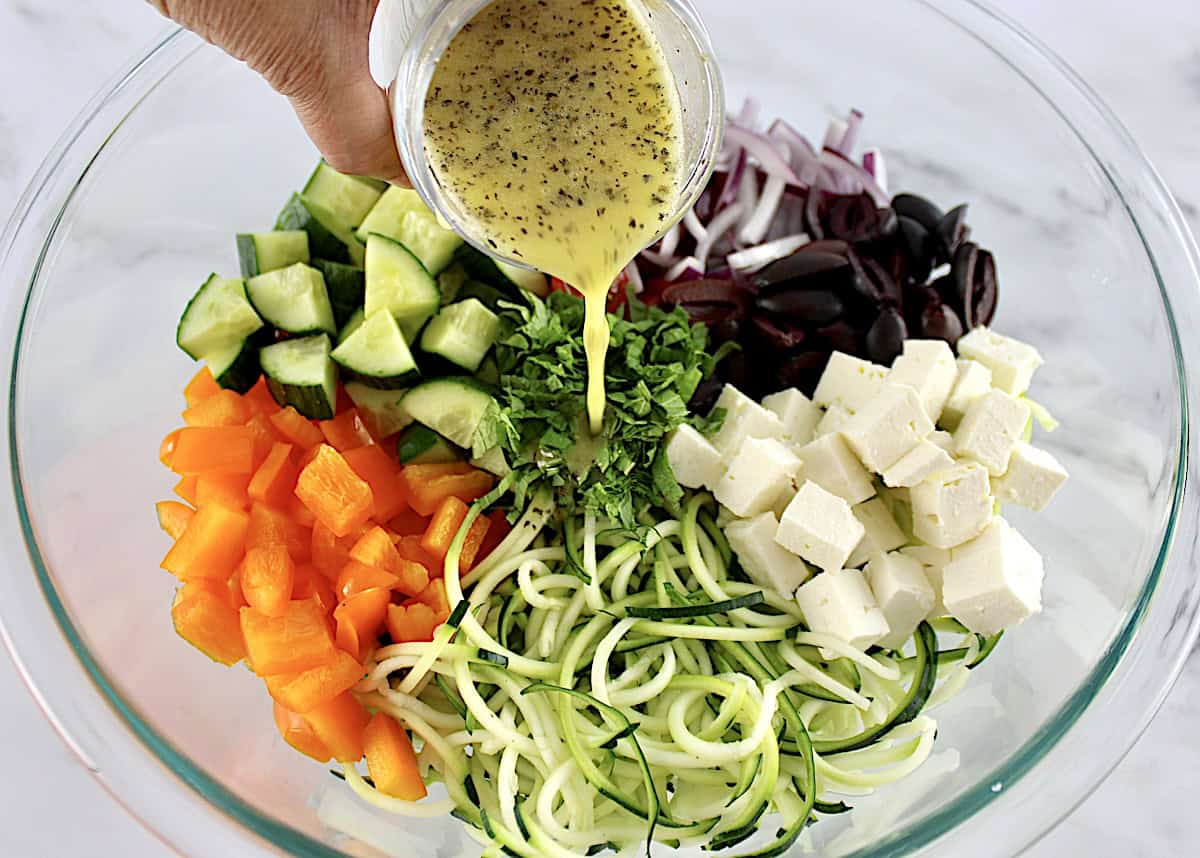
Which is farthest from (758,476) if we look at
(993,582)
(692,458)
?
(993,582)

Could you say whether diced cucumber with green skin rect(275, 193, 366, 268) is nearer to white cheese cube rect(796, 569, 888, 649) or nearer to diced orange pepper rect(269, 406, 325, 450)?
diced orange pepper rect(269, 406, 325, 450)

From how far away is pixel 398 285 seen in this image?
270cm

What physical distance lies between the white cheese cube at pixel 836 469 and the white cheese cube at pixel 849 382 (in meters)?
0.18

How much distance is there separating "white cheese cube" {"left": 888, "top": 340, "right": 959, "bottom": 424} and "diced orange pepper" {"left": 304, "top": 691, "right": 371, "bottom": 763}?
1.43 meters

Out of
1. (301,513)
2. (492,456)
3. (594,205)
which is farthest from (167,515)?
(594,205)

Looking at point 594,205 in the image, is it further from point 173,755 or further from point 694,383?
point 173,755

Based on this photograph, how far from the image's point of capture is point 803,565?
8.61 feet

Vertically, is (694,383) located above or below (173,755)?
above

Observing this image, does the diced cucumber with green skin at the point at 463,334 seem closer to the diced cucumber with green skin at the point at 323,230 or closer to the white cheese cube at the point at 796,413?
the diced cucumber with green skin at the point at 323,230

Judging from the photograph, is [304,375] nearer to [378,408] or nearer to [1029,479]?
[378,408]

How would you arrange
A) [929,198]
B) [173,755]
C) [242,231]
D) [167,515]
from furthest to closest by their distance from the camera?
[929,198] < [242,231] < [167,515] < [173,755]

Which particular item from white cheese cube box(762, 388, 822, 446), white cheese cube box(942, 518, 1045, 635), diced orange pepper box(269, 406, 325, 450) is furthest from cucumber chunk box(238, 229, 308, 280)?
white cheese cube box(942, 518, 1045, 635)

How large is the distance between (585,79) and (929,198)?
1722 millimetres

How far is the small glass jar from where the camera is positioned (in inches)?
76.9
